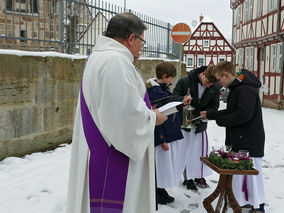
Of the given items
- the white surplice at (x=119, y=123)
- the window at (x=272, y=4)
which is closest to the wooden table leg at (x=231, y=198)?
the white surplice at (x=119, y=123)

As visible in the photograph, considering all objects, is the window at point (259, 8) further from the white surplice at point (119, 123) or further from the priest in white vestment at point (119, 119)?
the white surplice at point (119, 123)

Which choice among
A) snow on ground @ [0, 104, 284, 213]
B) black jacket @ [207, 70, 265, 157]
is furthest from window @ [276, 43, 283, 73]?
black jacket @ [207, 70, 265, 157]

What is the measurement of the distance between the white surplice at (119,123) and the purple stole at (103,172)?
4 centimetres

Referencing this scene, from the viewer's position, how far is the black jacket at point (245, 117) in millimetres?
3275

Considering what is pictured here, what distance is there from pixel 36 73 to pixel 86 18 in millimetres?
2140

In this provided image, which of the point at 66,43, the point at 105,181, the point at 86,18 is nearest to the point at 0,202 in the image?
the point at 105,181

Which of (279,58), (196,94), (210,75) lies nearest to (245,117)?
(210,75)

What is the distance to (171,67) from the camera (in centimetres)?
382

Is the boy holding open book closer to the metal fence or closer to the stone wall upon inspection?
the stone wall

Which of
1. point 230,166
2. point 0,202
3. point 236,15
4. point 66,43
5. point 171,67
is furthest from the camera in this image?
point 236,15

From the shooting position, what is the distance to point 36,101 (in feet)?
17.5

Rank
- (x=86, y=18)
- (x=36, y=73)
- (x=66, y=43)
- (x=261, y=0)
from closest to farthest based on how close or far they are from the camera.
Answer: (x=36, y=73)
(x=66, y=43)
(x=86, y=18)
(x=261, y=0)

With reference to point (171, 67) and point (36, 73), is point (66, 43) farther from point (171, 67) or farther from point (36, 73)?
point (171, 67)

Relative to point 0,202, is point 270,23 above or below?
above
